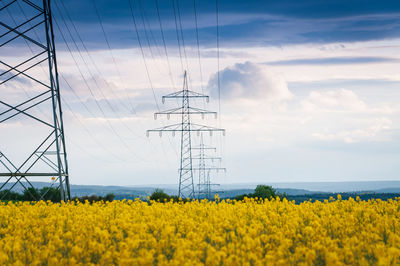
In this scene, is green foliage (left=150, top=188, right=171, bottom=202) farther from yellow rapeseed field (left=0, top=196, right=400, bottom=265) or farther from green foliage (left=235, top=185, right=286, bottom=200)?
yellow rapeseed field (left=0, top=196, right=400, bottom=265)

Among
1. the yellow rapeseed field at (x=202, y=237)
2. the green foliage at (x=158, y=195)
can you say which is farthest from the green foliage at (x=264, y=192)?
the yellow rapeseed field at (x=202, y=237)

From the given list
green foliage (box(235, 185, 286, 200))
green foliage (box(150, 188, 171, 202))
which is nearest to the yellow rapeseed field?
green foliage (box(150, 188, 171, 202))

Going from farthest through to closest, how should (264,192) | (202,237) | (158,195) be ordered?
(264,192)
(158,195)
(202,237)

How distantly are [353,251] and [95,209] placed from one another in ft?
25.4

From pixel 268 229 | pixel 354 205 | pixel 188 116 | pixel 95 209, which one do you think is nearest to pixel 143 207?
pixel 95 209

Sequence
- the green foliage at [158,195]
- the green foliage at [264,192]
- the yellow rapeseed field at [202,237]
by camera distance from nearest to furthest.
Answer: the yellow rapeseed field at [202,237] < the green foliage at [158,195] < the green foliage at [264,192]

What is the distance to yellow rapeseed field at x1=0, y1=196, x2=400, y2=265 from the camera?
20.9ft

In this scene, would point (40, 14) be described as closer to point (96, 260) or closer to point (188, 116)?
point (96, 260)

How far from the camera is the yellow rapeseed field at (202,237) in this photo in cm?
638

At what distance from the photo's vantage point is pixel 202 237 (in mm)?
7449

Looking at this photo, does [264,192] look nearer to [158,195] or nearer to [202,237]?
[158,195]

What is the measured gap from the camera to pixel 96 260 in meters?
7.31

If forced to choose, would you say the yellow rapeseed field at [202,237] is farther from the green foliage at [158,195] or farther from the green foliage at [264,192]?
the green foliage at [264,192]

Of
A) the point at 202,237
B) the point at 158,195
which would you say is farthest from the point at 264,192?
the point at 202,237
